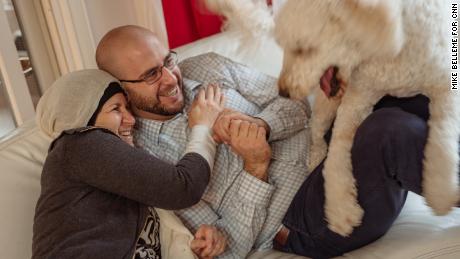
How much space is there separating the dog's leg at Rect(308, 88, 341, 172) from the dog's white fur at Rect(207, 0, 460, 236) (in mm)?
185

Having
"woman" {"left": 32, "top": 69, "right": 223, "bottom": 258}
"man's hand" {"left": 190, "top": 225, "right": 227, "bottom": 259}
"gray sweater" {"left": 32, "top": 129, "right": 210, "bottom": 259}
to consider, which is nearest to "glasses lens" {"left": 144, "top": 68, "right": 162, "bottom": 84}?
"woman" {"left": 32, "top": 69, "right": 223, "bottom": 258}

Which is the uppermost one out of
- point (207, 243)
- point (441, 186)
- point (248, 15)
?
point (248, 15)

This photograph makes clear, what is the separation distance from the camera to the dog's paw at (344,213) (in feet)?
3.29

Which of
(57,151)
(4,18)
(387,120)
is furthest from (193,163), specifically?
(4,18)

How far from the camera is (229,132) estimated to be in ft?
4.05

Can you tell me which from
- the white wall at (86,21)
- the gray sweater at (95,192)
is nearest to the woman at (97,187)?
the gray sweater at (95,192)

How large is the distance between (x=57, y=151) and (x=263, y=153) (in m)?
0.52

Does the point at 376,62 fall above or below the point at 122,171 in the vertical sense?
above

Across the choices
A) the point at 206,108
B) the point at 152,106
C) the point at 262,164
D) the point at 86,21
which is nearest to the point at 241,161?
the point at 262,164

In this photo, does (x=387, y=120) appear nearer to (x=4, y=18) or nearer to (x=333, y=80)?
(x=333, y=80)

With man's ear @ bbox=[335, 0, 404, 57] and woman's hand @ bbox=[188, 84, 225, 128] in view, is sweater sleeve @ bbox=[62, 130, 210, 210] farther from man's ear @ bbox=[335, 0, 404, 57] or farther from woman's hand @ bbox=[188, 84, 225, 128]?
man's ear @ bbox=[335, 0, 404, 57]

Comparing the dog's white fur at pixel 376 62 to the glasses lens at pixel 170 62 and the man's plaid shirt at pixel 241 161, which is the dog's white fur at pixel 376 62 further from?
the glasses lens at pixel 170 62

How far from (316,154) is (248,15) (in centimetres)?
43

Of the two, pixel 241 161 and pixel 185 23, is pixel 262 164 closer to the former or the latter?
pixel 241 161
